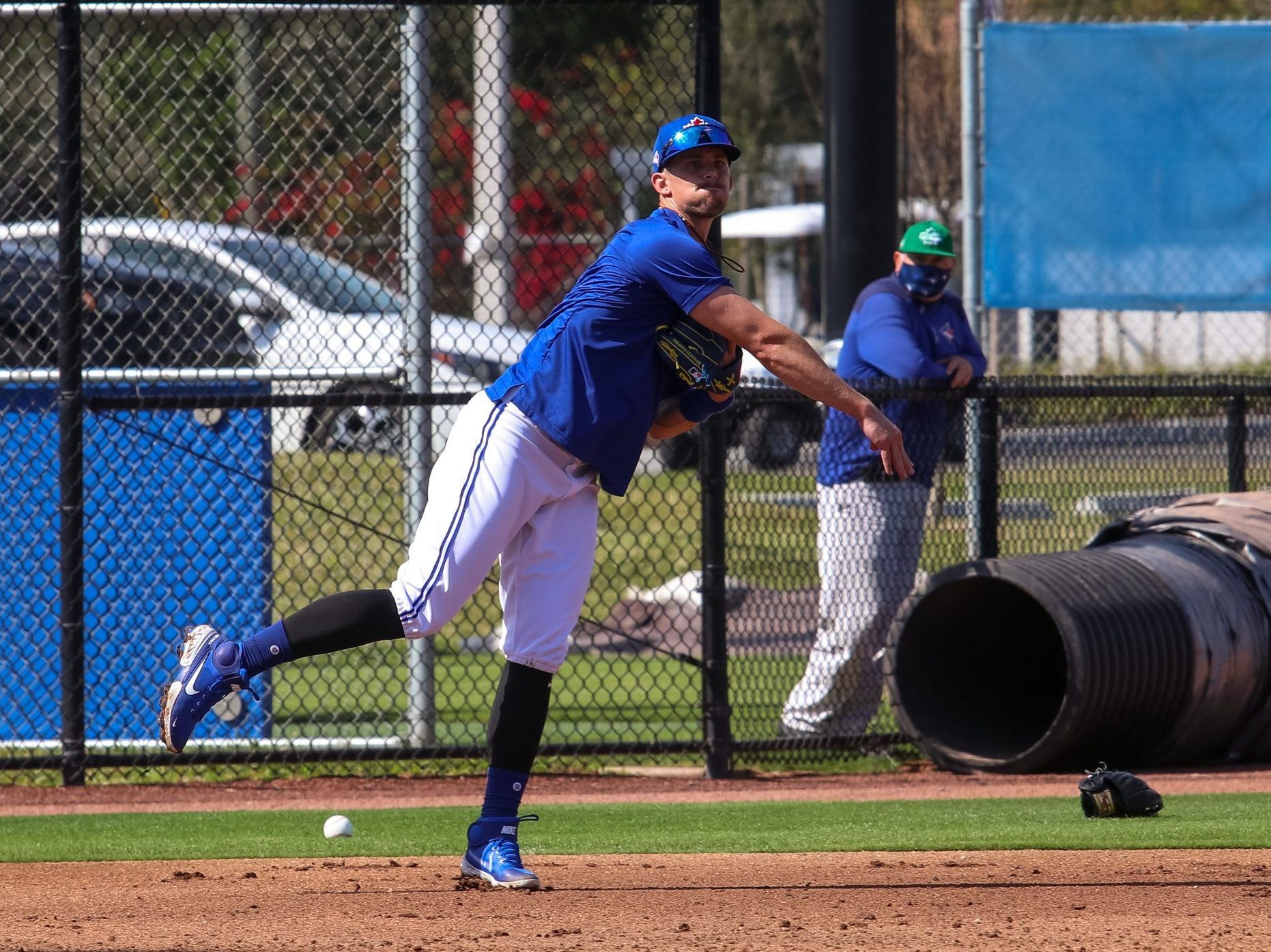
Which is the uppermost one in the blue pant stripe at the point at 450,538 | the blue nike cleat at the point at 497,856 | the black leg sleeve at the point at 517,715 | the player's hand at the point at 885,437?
the player's hand at the point at 885,437

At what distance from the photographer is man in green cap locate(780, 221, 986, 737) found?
306 inches

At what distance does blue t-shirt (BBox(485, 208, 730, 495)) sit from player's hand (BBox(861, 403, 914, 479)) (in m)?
0.53

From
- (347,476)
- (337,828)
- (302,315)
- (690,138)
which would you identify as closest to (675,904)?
(337,828)

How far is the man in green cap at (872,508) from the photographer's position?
25.5ft

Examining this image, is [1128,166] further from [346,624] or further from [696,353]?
[346,624]

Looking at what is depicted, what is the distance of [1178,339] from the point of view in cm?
2039

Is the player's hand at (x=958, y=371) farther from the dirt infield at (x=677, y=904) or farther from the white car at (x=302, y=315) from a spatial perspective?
the dirt infield at (x=677, y=904)

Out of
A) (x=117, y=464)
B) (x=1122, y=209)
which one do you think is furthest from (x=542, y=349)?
(x=1122, y=209)

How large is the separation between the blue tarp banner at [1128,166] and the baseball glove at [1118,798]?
4.15 meters

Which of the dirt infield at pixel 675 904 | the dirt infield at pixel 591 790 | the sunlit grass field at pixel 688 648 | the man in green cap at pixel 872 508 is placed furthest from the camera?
the sunlit grass field at pixel 688 648

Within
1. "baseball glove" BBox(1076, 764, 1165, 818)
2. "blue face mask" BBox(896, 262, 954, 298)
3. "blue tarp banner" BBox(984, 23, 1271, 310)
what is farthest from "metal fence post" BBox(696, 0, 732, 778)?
"blue tarp banner" BBox(984, 23, 1271, 310)

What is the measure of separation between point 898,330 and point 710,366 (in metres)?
3.20

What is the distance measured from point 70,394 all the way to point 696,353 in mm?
3343

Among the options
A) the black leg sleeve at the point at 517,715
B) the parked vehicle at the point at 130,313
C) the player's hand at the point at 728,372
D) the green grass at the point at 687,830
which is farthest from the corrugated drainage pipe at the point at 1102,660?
the parked vehicle at the point at 130,313
